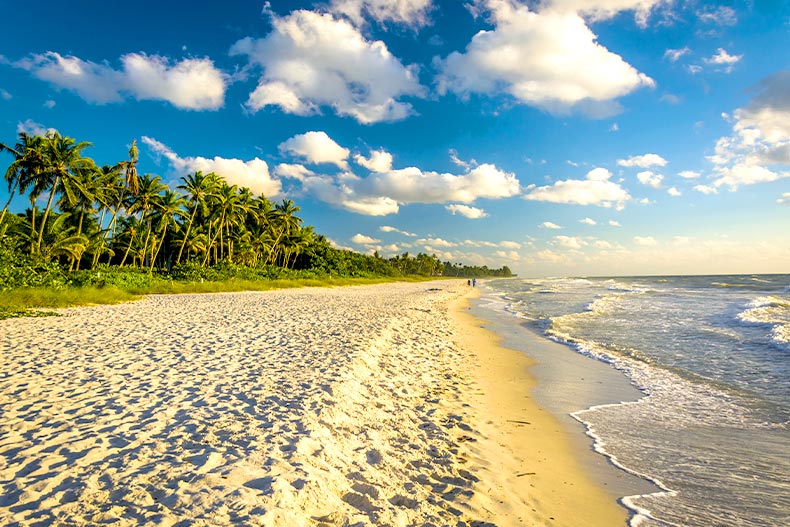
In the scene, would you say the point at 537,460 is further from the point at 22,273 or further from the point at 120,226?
the point at 120,226

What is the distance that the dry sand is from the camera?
368 cm

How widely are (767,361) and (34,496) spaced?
16.6 meters

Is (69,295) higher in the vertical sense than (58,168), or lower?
lower

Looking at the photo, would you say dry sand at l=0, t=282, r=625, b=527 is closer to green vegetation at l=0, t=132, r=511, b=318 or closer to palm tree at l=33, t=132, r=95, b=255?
green vegetation at l=0, t=132, r=511, b=318

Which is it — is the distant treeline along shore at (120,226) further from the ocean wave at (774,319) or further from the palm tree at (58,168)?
the ocean wave at (774,319)

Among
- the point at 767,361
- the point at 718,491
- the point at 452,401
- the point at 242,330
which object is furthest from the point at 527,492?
the point at 767,361

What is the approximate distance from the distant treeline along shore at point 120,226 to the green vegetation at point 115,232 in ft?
0.27

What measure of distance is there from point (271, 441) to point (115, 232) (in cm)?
5573

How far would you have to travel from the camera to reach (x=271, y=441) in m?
4.98

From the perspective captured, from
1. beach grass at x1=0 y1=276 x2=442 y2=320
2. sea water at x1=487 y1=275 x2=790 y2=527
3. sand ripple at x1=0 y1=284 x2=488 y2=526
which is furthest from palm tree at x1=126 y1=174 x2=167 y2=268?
sea water at x1=487 y1=275 x2=790 y2=527

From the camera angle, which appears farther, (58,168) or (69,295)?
(58,168)

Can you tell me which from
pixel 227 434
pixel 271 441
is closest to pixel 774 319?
pixel 271 441

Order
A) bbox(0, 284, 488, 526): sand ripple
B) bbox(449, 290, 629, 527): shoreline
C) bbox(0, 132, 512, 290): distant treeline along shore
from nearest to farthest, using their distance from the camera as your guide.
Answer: bbox(0, 284, 488, 526): sand ripple → bbox(449, 290, 629, 527): shoreline → bbox(0, 132, 512, 290): distant treeline along shore

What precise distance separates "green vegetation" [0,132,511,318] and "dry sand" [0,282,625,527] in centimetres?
1292
